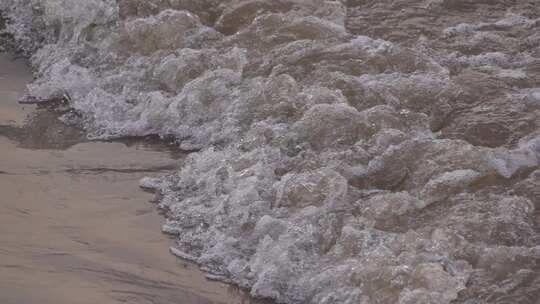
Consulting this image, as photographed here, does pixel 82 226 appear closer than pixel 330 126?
Yes

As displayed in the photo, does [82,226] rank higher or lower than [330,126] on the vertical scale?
lower

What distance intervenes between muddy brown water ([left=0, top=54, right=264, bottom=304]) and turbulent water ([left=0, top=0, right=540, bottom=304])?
0.40 feet

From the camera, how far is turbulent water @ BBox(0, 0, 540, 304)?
3.37 meters

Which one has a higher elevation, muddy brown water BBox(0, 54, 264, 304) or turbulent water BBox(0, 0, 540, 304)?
turbulent water BBox(0, 0, 540, 304)

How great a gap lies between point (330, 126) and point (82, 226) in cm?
113

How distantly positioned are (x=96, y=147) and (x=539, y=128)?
200cm

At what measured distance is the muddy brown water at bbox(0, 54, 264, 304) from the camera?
3.38 m

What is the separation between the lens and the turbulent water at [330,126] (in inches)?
133

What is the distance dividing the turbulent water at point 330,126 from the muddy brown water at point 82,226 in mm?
121

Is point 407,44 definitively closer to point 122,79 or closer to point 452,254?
point 122,79

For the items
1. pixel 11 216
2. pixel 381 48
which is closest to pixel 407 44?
pixel 381 48

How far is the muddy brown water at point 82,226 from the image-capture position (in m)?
3.38

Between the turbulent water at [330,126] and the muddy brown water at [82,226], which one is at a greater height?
the turbulent water at [330,126]

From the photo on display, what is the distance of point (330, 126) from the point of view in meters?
4.24
